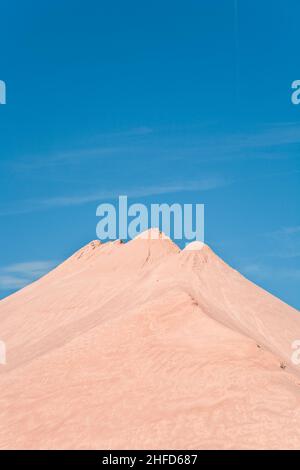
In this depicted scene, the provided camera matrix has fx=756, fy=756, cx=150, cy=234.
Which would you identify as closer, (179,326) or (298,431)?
(298,431)

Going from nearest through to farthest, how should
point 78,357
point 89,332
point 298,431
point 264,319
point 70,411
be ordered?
point 298,431, point 70,411, point 78,357, point 89,332, point 264,319

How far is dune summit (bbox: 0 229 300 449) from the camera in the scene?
23281mm

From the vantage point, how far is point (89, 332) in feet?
105

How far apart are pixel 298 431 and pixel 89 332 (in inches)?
466

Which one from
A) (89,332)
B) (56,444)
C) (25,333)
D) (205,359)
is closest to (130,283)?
(25,333)

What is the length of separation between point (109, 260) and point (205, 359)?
2156cm

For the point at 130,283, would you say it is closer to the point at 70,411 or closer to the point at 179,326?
the point at 179,326

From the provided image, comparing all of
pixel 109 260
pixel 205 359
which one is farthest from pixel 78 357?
pixel 109 260

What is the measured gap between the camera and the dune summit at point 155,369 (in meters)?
Result: 23.3

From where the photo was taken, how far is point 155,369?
2753cm

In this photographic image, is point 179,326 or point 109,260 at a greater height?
point 109,260

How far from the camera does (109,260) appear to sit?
4844cm
